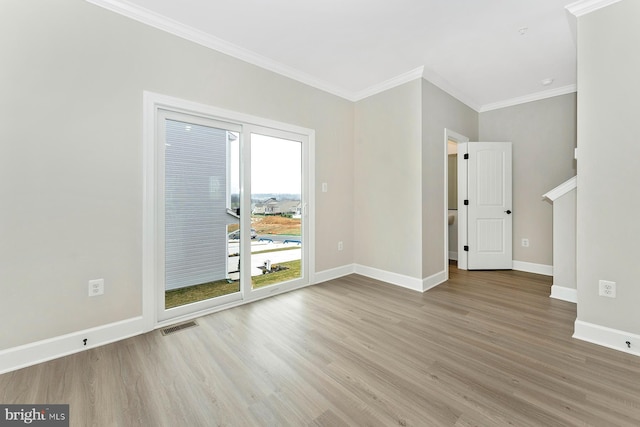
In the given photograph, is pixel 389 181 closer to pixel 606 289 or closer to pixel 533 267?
pixel 606 289

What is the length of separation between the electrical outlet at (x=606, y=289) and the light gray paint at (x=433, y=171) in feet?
5.15

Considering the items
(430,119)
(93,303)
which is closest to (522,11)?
(430,119)

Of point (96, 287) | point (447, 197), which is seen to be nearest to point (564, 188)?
point (447, 197)

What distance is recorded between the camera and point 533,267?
419 cm

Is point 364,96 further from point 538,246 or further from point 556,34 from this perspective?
point 538,246

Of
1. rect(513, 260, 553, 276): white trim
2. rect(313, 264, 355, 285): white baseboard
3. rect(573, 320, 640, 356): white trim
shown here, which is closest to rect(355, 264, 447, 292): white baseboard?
rect(313, 264, 355, 285): white baseboard

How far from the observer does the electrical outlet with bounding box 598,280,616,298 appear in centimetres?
209

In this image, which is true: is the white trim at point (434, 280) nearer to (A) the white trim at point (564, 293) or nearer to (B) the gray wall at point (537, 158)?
(A) the white trim at point (564, 293)

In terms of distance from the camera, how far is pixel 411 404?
4.94 feet

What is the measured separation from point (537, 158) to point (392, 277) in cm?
306

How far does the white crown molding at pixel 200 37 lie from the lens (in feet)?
7.25

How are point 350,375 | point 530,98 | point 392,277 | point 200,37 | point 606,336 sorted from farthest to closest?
point 530,98, point 392,277, point 200,37, point 606,336, point 350,375

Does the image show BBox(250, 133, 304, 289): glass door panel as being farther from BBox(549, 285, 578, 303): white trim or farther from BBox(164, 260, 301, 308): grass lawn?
BBox(549, 285, 578, 303): white trim

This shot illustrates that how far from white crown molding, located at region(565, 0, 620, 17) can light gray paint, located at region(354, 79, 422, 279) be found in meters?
1.42
